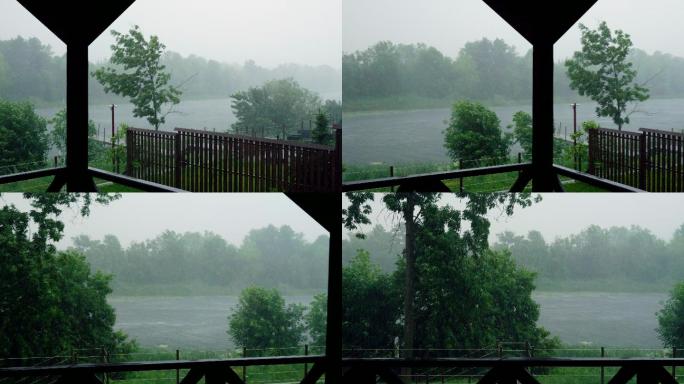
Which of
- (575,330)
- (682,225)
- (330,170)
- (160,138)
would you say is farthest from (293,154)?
(682,225)

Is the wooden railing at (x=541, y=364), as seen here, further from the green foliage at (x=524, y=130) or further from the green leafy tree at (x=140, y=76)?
the green leafy tree at (x=140, y=76)

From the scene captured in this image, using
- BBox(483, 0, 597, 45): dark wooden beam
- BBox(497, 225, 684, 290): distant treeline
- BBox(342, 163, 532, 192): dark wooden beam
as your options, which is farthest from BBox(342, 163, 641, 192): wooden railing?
BBox(483, 0, 597, 45): dark wooden beam

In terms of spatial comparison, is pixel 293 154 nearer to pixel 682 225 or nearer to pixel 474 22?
pixel 474 22

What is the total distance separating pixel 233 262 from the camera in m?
6.23

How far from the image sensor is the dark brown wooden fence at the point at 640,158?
17.5 ft

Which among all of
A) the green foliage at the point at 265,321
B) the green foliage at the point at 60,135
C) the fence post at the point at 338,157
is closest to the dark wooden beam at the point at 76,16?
the green foliage at the point at 60,135

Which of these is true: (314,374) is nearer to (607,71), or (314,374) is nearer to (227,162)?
(227,162)

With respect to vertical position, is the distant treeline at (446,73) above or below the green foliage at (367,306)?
above

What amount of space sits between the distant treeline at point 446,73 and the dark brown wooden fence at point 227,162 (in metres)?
0.59

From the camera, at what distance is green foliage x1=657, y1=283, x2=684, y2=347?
20.2 ft

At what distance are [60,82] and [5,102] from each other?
1.15ft

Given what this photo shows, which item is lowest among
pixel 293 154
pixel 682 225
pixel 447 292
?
pixel 447 292

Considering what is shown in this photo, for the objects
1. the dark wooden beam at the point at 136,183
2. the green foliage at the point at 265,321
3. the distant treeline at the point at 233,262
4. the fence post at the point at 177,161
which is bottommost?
the green foliage at the point at 265,321

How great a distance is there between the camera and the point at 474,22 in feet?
19.2
